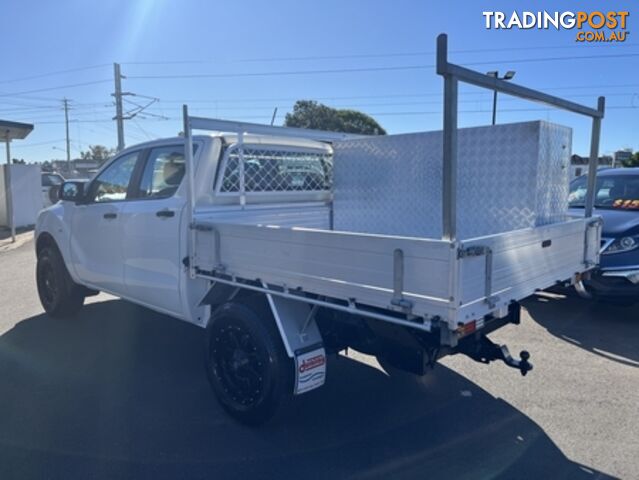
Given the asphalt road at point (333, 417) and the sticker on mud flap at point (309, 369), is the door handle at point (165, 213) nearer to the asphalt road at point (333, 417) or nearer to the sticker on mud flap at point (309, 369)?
the asphalt road at point (333, 417)

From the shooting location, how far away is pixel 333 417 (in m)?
3.67

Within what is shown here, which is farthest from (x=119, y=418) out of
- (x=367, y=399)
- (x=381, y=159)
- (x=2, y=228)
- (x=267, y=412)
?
(x=2, y=228)

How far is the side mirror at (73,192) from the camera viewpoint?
17.1 ft

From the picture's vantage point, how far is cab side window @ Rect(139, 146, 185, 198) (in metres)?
4.33

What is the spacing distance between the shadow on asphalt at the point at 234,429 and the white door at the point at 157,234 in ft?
2.38

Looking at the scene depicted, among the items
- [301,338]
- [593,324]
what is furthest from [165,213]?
[593,324]

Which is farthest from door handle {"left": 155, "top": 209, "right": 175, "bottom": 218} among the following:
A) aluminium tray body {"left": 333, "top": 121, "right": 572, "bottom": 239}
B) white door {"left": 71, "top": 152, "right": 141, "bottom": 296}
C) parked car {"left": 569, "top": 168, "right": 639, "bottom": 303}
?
parked car {"left": 569, "top": 168, "right": 639, "bottom": 303}

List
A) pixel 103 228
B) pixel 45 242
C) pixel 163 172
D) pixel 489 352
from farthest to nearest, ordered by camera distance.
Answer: pixel 45 242, pixel 103 228, pixel 163 172, pixel 489 352

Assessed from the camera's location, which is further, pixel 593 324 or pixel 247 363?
pixel 593 324

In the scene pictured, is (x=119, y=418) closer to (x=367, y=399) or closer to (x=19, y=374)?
(x=19, y=374)

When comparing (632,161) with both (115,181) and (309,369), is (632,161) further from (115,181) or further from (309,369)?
(309,369)

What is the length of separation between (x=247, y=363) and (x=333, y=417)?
2.46ft

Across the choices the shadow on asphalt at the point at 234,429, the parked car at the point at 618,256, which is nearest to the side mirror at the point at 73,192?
the shadow on asphalt at the point at 234,429

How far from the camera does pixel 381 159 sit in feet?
15.7
